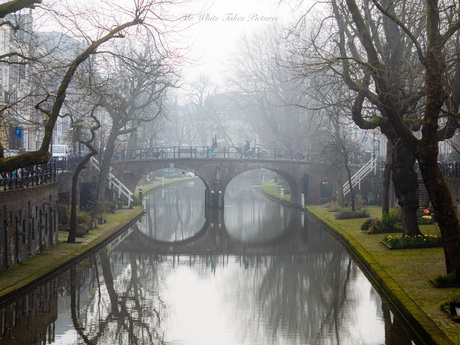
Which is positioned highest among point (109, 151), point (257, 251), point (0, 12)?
point (0, 12)

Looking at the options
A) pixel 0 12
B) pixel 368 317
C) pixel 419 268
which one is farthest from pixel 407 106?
pixel 0 12

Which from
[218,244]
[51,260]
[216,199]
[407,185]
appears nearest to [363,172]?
[216,199]

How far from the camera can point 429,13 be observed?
48.5 ft

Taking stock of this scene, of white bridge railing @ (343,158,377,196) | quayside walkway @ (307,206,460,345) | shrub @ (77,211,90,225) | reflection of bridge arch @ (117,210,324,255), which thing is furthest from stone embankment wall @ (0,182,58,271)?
white bridge railing @ (343,158,377,196)

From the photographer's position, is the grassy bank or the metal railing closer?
the grassy bank

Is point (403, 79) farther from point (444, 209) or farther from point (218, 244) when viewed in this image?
point (218, 244)

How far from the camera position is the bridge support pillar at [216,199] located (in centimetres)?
4938

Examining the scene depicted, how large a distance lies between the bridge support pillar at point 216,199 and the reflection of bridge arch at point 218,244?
1317 centimetres

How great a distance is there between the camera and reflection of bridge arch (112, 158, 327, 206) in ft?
162

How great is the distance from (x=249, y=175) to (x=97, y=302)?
274ft

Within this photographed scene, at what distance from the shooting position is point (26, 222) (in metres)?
21.5

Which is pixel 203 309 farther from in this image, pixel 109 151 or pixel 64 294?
pixel 109 151

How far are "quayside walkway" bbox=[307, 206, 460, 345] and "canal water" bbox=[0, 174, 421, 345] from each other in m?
0.45

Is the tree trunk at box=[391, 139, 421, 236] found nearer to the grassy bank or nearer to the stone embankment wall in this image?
the grassy bank
